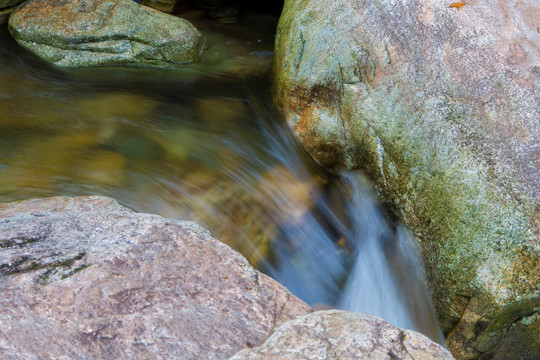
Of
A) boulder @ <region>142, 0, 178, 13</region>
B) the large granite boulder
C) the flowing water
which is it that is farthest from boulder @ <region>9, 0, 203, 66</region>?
the large granite boulder

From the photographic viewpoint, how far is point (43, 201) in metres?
3.32

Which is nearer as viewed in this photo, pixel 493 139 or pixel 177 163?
pixel 493 139

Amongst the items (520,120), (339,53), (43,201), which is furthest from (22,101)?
(520,120)

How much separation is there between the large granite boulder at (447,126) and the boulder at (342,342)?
1.45m

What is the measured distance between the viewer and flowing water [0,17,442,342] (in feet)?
12.7

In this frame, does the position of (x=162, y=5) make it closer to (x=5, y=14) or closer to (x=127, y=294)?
(x=5, y=14)

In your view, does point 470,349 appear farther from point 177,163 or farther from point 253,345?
point 177,163

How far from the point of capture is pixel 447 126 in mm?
3553

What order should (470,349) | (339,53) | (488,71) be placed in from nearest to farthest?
(470,349)
(488,71)
(339,53)

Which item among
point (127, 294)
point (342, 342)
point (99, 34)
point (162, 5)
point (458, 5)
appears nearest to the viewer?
point (342, 342)

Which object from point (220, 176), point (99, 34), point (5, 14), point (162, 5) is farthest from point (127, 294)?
point (162, 5)

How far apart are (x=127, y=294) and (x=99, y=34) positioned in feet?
16.7

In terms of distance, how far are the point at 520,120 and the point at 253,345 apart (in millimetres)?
2601

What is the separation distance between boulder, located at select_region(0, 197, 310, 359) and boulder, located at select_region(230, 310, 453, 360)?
17 centimetres
